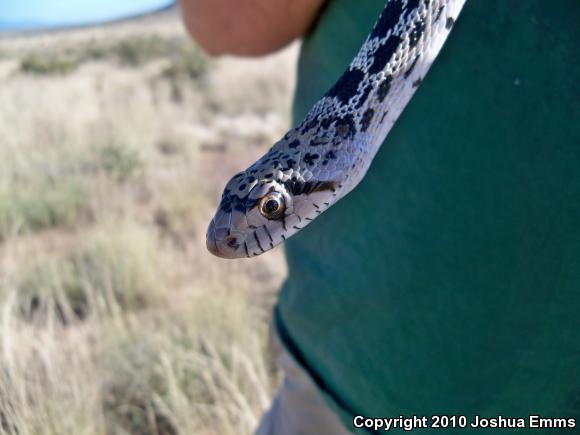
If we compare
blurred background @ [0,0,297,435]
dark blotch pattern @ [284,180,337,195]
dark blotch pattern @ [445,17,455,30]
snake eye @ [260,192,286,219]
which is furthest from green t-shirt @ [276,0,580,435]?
blurred background @ [0,0,297,435]

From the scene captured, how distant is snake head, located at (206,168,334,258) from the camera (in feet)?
5.57

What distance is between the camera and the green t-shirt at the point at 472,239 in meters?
1.46

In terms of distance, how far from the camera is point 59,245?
597 centimetres

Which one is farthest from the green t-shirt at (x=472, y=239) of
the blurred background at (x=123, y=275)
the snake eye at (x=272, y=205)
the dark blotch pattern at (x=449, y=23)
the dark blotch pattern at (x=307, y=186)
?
the blurred background at (x=123, y=275)

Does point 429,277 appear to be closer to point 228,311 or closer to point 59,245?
point 228,311

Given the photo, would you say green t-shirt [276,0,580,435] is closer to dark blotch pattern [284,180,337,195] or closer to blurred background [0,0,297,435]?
dark blotch pattern [284,180,337,195]

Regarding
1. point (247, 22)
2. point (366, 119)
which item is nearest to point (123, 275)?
point (247, 22)

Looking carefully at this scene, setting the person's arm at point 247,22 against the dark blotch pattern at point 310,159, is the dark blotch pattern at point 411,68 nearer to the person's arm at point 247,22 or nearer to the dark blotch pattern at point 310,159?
the dark blotch pattern at point 310,159

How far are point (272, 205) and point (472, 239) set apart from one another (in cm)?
57

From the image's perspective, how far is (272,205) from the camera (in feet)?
5.58

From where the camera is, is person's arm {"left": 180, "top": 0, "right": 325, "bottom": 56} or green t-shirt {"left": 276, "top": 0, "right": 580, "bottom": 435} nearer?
green t-shirt {"left": 276, "top": 0, "right": 580, "bottom": 435}

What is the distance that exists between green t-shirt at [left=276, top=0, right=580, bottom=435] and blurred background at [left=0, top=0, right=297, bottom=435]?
109 centimetres

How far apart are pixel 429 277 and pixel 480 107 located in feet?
1.62

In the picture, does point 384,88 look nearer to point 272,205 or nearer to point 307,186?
point 307,186
